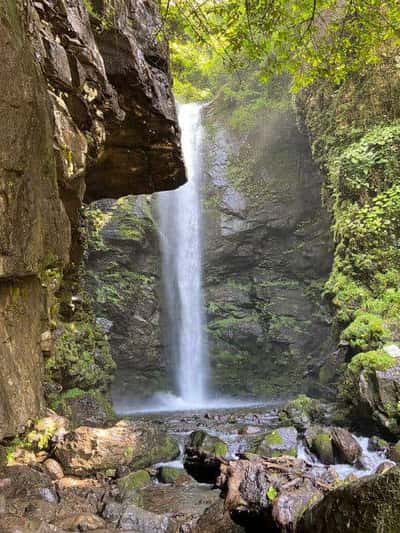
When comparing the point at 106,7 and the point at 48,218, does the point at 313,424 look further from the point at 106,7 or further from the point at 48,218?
the point at 106,7

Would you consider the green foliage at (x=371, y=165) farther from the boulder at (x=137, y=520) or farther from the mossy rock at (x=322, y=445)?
the boulder at (x=137, y=520)

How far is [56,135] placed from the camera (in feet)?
16.6

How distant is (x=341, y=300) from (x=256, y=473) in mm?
6461

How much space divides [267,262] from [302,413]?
8.32 meters

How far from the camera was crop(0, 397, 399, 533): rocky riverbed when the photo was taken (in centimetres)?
366

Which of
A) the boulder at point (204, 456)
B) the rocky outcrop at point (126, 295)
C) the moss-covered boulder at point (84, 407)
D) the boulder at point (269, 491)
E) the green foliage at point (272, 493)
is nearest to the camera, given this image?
the boulder at point (269, 491)

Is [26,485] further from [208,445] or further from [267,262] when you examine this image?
[267,262]

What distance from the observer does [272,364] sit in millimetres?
15453

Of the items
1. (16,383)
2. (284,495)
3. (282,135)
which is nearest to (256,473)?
(284,495)

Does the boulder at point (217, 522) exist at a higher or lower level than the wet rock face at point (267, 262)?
lower

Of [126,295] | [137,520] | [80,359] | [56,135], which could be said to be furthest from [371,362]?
[126,295]

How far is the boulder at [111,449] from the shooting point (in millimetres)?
5578

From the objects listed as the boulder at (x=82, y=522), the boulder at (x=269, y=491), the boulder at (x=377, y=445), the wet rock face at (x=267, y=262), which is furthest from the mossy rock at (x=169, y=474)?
the wet rock face at (x=267, y=262)

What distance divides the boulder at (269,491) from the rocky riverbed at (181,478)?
1cm
